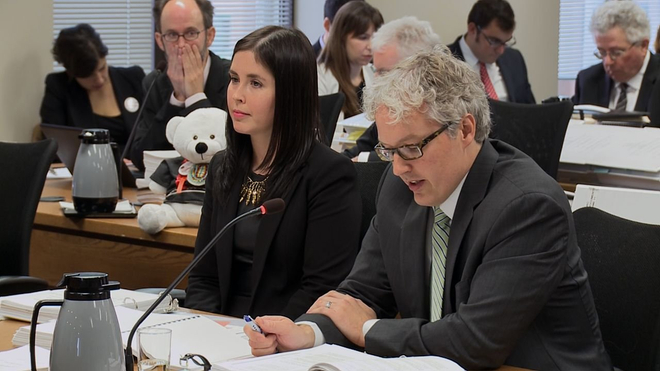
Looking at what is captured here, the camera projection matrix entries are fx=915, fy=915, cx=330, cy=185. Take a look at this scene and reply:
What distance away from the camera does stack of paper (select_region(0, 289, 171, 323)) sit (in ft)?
6.56

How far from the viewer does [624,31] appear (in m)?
5.46

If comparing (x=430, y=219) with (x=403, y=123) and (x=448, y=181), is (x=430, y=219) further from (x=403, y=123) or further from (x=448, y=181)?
(x=403, y=123)

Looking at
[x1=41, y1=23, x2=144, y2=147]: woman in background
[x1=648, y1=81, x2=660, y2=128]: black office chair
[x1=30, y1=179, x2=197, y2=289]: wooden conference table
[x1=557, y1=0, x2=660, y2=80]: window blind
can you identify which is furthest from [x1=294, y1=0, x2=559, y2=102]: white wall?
[x1=30, y1=179, x2=197, y2=289]: wooden conference table

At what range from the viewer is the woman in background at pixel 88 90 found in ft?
16.0

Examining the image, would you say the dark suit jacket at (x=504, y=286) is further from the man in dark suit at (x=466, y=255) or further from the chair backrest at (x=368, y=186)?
the chair backrest at (x=368, y=186)

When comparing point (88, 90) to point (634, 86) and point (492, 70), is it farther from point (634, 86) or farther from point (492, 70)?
point (634, 86)

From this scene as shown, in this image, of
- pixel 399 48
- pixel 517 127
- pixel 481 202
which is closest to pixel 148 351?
pixel 481 202

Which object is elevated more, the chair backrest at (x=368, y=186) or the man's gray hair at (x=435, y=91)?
the man's gray hair at (x=435, y=91)

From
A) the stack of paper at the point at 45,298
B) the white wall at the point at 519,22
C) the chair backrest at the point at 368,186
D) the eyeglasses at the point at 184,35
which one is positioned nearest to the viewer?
the stack of paper at the point at 45,298

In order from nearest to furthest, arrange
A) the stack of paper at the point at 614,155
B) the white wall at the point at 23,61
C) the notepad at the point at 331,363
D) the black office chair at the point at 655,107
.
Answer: the notepad at the point at 331,363, the stack of paper at the point at 614,155, the black office chair at the point at 655,107, the white wall at the point at 23,61

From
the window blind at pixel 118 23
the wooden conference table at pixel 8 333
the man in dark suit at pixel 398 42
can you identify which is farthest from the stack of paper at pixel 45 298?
the window blind at pixel 118 23

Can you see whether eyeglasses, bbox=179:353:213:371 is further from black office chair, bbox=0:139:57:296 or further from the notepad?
black office chair, bbox=0:139:57:296

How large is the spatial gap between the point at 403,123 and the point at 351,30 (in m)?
3.36

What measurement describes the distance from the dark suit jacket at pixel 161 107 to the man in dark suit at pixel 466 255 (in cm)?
211
